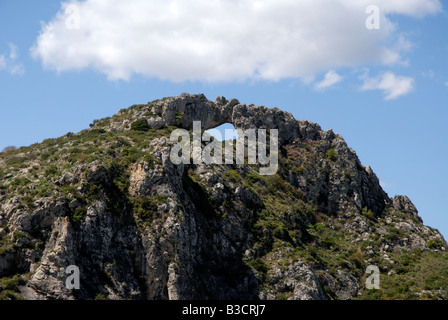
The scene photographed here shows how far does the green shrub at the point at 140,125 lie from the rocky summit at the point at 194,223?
40cm

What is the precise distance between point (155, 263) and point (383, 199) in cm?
5158

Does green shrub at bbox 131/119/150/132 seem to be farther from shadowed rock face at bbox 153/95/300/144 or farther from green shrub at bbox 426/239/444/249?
green shrub at bbox 426/239/444/249

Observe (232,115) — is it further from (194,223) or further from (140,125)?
(194,223)

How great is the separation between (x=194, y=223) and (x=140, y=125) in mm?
29325

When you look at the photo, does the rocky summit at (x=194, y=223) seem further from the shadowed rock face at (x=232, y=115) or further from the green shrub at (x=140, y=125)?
the green shrub at (x=140, y=125)

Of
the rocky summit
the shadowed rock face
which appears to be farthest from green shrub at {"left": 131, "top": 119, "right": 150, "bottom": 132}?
the shadowed rock face

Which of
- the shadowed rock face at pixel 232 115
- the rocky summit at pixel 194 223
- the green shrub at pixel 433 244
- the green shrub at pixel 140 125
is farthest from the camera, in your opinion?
the shadowed rock face at pixel 232 115

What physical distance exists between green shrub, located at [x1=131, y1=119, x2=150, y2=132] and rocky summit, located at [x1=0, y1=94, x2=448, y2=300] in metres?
0.40

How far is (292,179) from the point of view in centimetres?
9400

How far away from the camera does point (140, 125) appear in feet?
300

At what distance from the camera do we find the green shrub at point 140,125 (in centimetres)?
9075

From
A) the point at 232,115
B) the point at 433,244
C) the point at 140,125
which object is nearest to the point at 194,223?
the point at 140,125

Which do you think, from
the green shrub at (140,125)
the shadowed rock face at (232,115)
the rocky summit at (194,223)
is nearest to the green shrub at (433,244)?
the rocky summit at (194,223)
